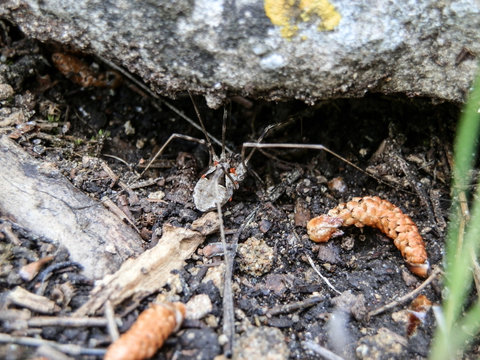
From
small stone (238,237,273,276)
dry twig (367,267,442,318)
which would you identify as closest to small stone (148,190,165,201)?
small stone (238,237,273,276)

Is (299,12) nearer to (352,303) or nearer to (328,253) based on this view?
(328,253)

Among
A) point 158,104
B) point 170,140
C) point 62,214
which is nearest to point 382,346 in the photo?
point 62,214

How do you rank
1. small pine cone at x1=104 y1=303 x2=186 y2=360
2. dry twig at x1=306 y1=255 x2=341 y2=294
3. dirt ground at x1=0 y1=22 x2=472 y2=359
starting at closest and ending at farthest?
small pine cone at x1=104 y1=303 x2=186 y2=360
dirt ground at x1=0 y1=22 x2=472 y2=359
dry twig at x1=306 y1=255 x2=341 y2=294

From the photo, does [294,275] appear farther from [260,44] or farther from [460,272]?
[260,44]

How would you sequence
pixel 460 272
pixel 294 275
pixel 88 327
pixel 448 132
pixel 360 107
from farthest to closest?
pixel 360 107 < pixel 448 132 < pixel 294 275 < pixel 460 272 < pixel 88 327

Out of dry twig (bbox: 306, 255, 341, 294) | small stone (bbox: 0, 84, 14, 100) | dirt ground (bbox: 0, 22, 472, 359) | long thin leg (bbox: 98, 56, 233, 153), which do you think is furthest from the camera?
long thin leg (bbox: 98, 56, 233, 153)

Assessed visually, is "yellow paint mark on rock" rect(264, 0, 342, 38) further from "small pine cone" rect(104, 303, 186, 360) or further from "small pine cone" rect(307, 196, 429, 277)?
"small pine cone" rect(104, 303, 186, 360)

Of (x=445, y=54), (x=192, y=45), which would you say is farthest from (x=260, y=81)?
(x=445, y=54)

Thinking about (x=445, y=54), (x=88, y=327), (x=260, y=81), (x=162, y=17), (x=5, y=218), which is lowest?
(x=88, y=327)
